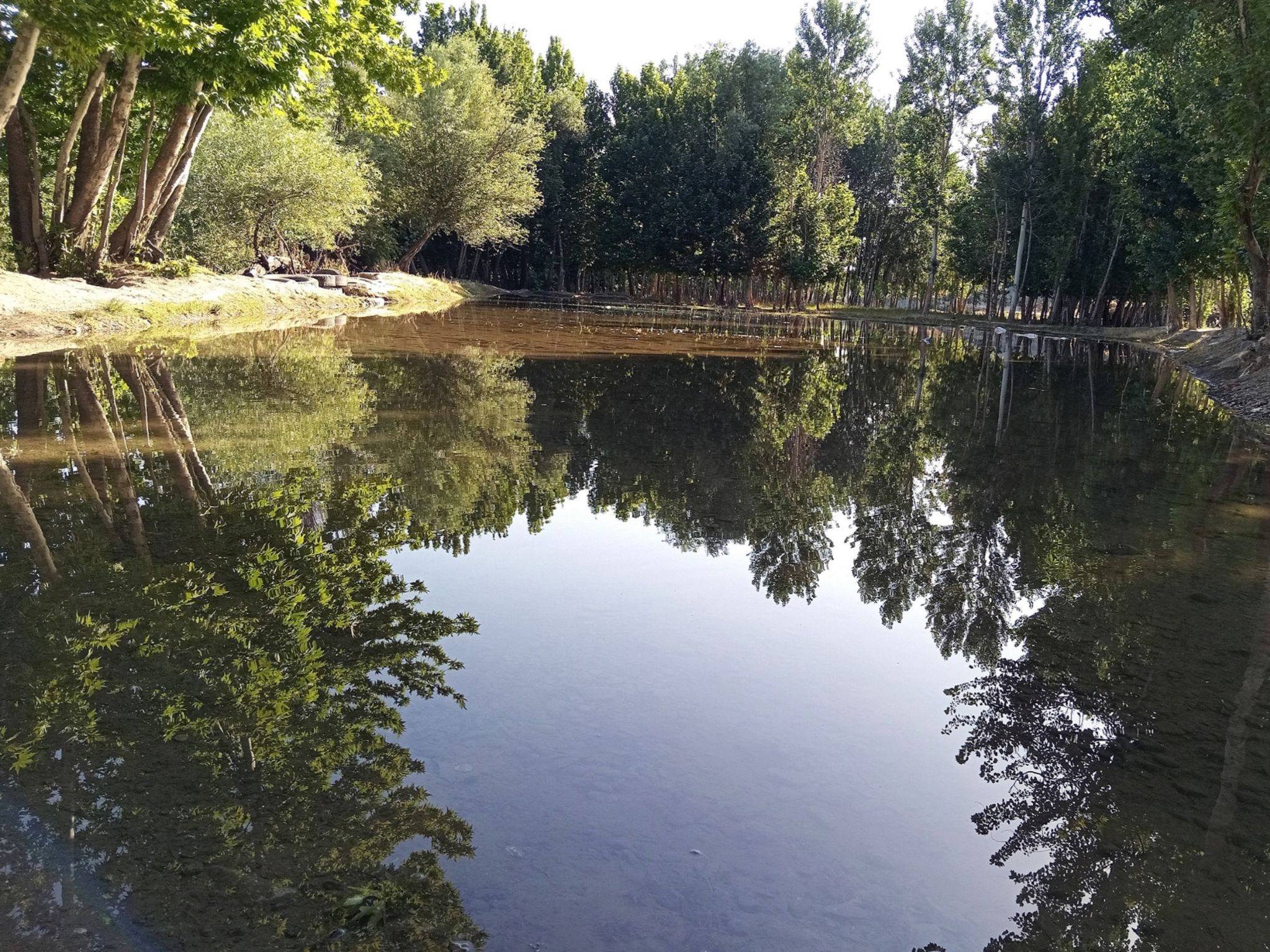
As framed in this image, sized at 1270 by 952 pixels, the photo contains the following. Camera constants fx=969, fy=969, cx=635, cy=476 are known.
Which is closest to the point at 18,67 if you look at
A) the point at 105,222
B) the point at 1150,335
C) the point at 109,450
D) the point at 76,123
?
the point at 76,123

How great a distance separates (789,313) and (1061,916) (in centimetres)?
5929

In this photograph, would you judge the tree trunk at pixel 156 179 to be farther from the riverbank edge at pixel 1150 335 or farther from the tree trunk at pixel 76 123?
the riverbank edge at pixel 1150 335

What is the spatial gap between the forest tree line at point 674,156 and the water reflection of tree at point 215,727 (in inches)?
487

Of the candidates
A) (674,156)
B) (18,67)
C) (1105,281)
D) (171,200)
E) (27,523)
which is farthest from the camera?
(674,156)

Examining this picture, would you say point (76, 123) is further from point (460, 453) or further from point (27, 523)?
point (27, 523)

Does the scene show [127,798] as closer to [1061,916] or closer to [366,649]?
[366,649]

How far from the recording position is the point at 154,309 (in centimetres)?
2223

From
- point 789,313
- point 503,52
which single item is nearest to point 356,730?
point 789,313

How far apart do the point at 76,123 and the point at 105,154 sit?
1242 millimetres

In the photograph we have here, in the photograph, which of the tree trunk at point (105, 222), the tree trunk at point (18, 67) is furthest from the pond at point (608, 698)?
the tree trunk at point (105, 222)

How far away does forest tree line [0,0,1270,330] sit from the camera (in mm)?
20203

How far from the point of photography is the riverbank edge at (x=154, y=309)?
18.2 m

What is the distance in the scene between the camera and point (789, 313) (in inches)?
2393

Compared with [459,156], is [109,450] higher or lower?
lower
